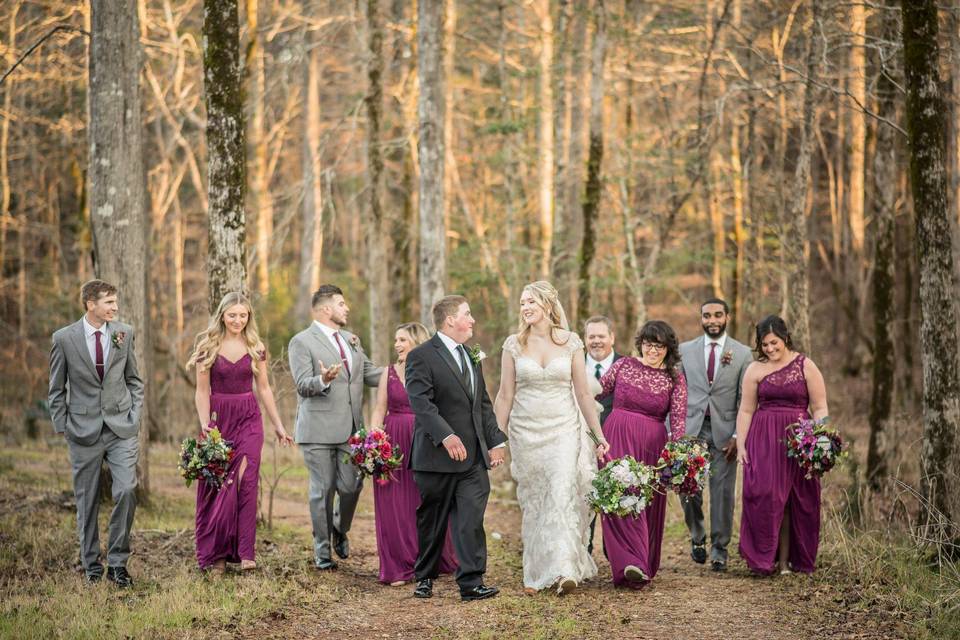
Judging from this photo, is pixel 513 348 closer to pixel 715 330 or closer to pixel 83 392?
pixel 715 330

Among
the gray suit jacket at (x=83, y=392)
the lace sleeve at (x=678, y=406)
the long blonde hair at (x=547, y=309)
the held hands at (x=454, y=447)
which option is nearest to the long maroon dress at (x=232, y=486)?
the gray suit jacket at (x=83, y=392)

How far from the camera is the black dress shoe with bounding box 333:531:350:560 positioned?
9.06 meters

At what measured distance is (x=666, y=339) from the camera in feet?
26.8

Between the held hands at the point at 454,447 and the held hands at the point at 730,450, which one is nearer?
the held hands at the point at 454,447

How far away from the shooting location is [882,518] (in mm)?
10211

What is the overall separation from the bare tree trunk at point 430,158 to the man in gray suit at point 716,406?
5.05 m

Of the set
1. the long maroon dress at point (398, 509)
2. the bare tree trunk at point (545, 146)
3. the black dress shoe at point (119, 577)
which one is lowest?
the black dress shoe at point (119, 577)

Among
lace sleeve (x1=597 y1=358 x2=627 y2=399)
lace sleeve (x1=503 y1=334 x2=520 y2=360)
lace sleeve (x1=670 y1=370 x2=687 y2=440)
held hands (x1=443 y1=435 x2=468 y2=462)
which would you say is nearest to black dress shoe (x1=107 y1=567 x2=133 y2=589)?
held hands (x1=443 y1=435 x2=468 y2=462)

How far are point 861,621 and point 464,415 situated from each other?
3.21 metres

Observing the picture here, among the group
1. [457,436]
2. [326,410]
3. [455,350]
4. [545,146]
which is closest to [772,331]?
[455,350]

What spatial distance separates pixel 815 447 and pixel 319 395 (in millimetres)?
4324

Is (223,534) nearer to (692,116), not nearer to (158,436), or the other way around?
(158,436)

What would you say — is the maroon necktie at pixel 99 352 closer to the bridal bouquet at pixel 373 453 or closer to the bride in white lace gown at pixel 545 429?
the bridal bouquet at pixel 373 453

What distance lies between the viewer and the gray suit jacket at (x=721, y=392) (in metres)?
9.18
